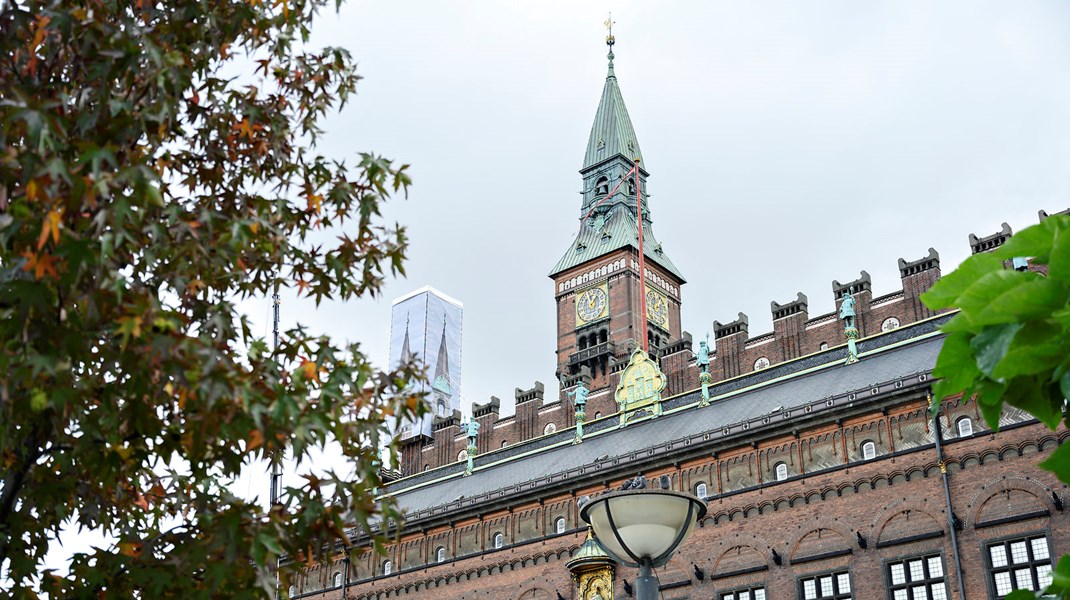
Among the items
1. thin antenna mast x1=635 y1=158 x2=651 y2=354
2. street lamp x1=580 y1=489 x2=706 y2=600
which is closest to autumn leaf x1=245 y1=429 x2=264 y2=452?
street lamp x1=580 y1=489 x2=706 y2=600

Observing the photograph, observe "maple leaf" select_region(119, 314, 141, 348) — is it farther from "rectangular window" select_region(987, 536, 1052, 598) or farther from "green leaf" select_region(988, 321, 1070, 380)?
"rectangular window" select_region(987, 536, 1052, 598)

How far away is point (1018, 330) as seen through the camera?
4.38 metres

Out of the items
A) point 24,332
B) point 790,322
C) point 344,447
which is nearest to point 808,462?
point 790,322

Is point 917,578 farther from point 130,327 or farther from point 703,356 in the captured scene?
point 130,327

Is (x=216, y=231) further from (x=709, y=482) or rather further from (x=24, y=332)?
(x=709, y=482)

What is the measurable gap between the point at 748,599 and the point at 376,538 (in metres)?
31.5

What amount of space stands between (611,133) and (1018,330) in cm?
8586

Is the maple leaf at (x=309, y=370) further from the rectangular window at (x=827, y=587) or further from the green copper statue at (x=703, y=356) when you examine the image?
the green copper statue at (x=703, y=356)

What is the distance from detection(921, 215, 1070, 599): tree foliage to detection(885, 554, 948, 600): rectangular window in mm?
32371

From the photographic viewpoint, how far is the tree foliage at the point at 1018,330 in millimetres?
4293

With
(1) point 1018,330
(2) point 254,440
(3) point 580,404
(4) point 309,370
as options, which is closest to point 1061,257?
(1) point 1018,330

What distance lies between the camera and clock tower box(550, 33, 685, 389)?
80.2m

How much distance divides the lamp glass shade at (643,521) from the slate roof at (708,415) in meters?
28.4

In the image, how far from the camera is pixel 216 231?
31.4 ft
